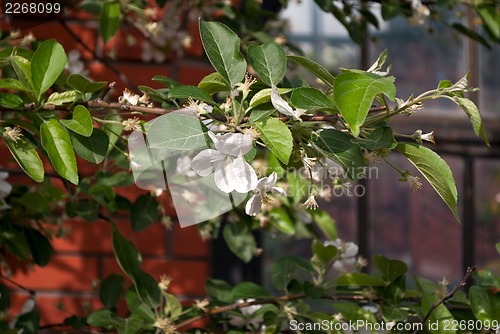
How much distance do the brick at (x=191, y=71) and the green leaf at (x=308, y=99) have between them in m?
0.89

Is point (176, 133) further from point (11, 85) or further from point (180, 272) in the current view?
point (180, 272)

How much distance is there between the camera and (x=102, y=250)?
5.34ft

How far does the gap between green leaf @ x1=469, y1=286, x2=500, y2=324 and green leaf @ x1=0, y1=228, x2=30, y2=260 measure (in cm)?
61

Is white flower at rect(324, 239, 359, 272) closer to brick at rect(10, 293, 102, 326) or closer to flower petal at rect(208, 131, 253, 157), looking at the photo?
flower petal at rect(208, 131, 253, 157)

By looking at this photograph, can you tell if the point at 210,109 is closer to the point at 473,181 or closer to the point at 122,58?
the point at 122,58

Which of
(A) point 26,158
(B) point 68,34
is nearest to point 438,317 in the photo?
(A) point 26,158

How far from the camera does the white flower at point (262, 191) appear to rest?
0.77 metres

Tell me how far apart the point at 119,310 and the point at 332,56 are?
78cm

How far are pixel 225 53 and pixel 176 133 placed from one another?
115 mm

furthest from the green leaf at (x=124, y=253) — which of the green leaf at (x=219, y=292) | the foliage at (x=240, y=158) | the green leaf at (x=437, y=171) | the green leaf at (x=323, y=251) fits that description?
the green leaf at (x=437, y=171)

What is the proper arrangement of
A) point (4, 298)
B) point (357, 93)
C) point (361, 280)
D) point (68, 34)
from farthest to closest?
point (68, 34), point (4, 298), point (361, 280), point (357, 93)

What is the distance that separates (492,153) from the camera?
197 cm

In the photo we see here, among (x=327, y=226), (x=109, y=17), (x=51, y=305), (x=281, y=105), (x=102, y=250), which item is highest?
(x=109, y=17)

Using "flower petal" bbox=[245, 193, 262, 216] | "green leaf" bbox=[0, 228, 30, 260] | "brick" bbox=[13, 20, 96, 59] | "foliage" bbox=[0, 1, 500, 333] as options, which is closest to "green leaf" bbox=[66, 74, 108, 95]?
"foliage" bbox=[0, 1, 500, 333]
